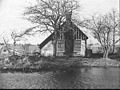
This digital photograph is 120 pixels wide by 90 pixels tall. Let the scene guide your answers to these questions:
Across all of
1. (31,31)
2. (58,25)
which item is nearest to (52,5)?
(58,25)

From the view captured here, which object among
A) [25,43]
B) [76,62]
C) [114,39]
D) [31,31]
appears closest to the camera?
[76,62]

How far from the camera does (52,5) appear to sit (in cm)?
3638

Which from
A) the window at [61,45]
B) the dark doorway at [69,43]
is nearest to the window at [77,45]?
the dark doorway at [69,43]

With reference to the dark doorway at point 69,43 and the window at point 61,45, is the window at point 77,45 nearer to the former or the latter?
the dark doorway at point 69,43

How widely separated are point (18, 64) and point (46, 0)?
13.8 m

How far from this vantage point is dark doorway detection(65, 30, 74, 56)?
138 ft

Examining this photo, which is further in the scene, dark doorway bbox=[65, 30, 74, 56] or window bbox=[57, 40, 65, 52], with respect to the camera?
window bbox=[57, 40, 65, 52]

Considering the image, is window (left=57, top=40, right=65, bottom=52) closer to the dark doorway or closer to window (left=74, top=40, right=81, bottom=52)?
the dark doorway

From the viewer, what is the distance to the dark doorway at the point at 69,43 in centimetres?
4200

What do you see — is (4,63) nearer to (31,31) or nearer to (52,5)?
(31,31)

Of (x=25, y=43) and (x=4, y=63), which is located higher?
(x=25, y=43)

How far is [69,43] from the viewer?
139 feet

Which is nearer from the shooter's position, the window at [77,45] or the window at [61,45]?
the window at [77,45]

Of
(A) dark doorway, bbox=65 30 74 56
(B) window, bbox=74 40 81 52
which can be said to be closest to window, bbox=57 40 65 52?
(A) dark doorway, bbox=65 30 74 56
